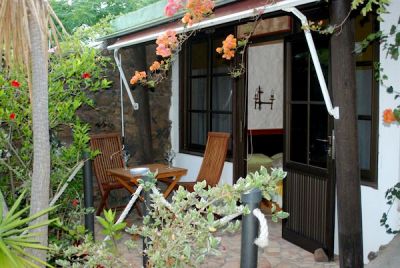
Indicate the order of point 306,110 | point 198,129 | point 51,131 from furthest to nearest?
point 198,129 → point 306,110 → point 51,131

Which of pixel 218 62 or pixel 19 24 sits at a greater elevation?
pixel 218 62

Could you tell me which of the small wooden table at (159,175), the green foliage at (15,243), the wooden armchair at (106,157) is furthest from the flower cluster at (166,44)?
the wooden armchair at (106,157)

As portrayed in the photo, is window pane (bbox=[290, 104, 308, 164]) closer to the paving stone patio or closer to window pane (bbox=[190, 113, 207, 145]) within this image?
the paving stone patio

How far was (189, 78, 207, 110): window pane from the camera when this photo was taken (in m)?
6.42

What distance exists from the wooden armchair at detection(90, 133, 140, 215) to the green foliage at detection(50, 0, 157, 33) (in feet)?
12.2

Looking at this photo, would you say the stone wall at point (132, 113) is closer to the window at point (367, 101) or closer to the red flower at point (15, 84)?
the red flower at point (15, 84)

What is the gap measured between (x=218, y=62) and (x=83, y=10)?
4.58 m

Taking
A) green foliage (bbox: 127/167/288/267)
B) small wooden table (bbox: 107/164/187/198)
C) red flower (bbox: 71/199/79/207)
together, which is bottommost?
small wooden table (bbox: 107/164/187/198)

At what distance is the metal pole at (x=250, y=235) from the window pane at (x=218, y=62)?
14.4 ft

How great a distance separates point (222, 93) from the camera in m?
6.08

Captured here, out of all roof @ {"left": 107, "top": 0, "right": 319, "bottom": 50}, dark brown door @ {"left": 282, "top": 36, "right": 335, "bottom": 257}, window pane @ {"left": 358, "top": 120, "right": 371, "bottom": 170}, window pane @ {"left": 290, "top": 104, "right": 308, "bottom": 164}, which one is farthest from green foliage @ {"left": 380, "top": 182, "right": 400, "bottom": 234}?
roof @ {"left": 107, "top": 0, "right": 319, "bottom": 50}

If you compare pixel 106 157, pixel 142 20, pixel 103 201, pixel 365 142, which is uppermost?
pixel 142 20

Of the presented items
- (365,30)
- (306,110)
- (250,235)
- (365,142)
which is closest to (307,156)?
(306,110)

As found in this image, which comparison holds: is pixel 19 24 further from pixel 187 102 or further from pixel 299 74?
pixel 187 102
